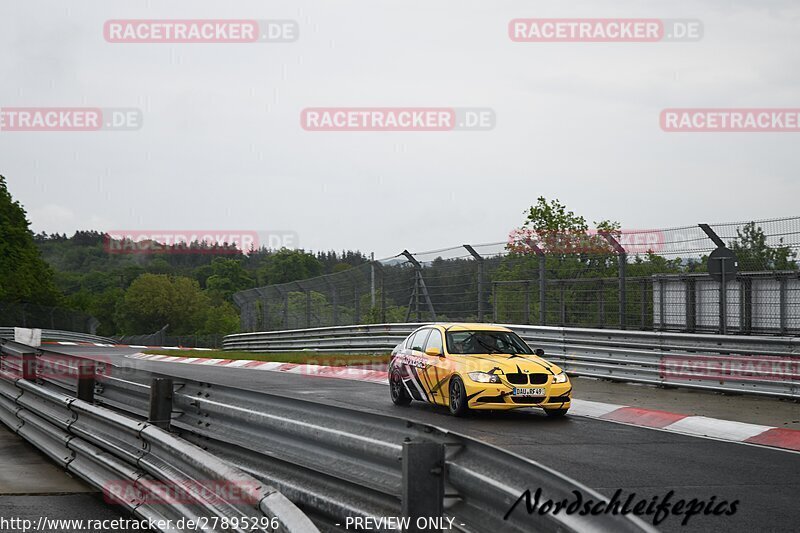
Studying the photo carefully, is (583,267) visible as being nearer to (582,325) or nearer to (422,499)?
(582,325)

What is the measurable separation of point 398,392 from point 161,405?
7.20m

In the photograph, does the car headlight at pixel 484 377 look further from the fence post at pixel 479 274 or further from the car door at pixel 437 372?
the fence post at pixel 479 274

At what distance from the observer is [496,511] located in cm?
381

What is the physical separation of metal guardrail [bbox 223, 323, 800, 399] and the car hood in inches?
129

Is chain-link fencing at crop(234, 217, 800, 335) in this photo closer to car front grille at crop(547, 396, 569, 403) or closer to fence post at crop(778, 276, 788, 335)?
fence post at crop(778, 276, 788, 335)

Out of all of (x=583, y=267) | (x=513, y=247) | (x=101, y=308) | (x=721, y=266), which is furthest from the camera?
(x=101, y=308)

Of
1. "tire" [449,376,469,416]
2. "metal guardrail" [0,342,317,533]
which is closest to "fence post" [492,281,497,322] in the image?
"tire" [449,376,469,416]

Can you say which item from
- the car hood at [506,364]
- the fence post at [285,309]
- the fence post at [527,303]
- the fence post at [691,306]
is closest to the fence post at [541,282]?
the fence post at [527,303]

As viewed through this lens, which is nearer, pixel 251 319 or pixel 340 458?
pixel 340 458

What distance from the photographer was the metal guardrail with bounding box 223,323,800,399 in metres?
14.0

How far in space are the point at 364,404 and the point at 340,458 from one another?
9371mm

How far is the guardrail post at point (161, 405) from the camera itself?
7.65 metres

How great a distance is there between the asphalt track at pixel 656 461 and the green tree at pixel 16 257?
6411 cm

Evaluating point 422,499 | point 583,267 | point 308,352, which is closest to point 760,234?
point 583,267
